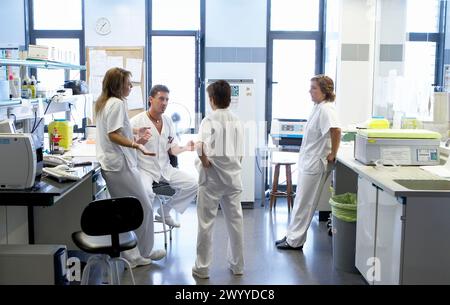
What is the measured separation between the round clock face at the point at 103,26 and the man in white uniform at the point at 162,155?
2.10m

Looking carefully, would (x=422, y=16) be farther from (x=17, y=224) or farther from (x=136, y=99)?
(x=17, y=224)

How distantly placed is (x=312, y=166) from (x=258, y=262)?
85cm

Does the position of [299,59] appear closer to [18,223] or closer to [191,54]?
[191,54]

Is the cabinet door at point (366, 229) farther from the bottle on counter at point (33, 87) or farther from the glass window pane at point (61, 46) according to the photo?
the glass window pane at point (61, 46)

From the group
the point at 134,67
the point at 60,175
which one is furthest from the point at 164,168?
the point at 134,67

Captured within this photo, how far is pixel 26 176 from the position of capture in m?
2.77

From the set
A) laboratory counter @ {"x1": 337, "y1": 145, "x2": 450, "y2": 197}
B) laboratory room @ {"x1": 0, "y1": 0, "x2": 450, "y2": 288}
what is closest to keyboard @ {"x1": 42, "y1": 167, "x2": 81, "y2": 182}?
laboratory room @ {"x1": 0, "y1": 0, "x2": 450, "y2": 288}

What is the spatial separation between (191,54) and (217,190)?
3179 millimetres

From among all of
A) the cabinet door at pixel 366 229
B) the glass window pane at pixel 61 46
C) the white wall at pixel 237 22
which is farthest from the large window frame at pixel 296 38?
the cabinet door at pixel 366 229

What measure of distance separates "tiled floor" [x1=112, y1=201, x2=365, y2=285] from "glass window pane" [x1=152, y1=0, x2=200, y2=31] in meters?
2.50

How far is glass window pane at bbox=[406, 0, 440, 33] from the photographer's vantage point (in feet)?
14.0

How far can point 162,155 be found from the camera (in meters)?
4.43

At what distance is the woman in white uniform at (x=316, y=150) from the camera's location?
3.98m
